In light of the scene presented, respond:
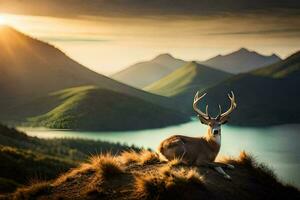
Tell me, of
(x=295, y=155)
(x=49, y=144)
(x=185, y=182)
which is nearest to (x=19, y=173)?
(x=185, y=182)

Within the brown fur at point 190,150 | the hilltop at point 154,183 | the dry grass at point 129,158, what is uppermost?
the brown fur at point 190,150

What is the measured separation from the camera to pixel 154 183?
14.0m

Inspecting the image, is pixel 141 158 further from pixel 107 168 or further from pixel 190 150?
pixel 107 168

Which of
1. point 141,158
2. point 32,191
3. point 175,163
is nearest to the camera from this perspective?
point 32,191

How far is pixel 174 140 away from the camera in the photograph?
17453 millimetres

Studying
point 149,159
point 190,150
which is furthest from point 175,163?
point 149,159

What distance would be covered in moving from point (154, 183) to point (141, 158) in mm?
4448

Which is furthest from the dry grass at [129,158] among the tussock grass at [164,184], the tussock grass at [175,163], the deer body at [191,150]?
the tussock grass at [164,184]

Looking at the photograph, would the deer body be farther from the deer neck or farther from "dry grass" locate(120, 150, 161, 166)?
"dry grass" locate(120, 150, 161, 166)

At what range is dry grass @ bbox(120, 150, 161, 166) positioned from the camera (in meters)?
18.2

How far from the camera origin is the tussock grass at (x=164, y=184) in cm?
1387

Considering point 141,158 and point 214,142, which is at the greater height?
point 214,142

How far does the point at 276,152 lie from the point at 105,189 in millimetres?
178817

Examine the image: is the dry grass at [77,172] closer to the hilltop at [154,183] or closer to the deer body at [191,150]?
the hilltop at [154,183]
